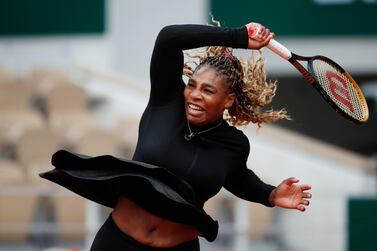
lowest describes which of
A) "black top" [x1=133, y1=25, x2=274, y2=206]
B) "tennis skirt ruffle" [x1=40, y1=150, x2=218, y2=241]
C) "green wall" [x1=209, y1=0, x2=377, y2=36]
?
"tennis skirt ruffle" [x1=40, y1=150, x2=218, y2=241]

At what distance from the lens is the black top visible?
4109 mm

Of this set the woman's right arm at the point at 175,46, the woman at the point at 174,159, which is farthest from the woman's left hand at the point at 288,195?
the woman's right arm at the point at 175,46

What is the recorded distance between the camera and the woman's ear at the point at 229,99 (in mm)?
4328

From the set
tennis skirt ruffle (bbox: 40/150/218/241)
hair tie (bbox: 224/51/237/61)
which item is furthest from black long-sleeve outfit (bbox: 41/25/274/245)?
hair tie (bbox: 224/51/237/61)

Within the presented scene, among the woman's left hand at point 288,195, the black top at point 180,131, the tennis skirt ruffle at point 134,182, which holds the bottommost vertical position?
the woman's left hand at point 288,195

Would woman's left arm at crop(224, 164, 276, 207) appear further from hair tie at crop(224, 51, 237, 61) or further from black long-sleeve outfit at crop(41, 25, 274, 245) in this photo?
hair tie at crop(224, 51, 237, 61)

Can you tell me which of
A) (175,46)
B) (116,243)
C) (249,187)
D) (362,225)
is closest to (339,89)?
(249,187)

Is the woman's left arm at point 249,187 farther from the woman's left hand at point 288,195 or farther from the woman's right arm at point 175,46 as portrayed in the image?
the woman's right arm at point 175,46

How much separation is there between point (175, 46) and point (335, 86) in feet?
2.66

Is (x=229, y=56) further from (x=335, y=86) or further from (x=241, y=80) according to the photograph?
(x=335, y=86)

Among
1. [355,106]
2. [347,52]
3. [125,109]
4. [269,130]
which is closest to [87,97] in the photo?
[125,109]

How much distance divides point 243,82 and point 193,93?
0.98 ft

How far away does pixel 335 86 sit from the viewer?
458cm

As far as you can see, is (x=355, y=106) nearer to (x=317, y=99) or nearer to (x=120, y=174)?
(x=120, y=174)
